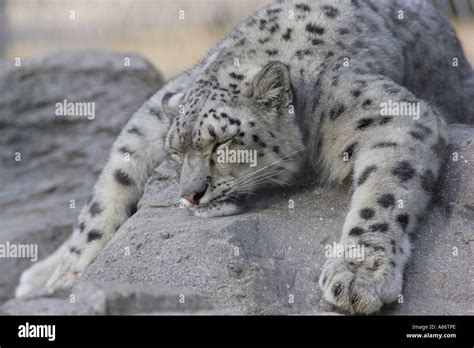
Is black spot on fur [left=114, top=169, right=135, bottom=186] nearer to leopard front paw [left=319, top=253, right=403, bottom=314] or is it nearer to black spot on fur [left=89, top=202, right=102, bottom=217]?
black spot on fur [left=89, top=202, right=102, bottom=217]

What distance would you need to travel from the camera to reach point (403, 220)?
176 inches

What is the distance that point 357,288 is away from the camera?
13.2 feet

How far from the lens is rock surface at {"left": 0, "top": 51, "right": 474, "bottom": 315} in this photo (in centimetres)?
414

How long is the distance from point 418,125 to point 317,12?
100 centimetres

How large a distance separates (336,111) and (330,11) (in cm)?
74

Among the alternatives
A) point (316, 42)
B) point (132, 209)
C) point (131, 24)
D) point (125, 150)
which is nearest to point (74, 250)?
point (132, 209)

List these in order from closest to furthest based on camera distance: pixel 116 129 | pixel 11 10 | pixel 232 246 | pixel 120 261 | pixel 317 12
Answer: pixel 232 246 < pixel 120 261 < pixel 317 12 < pixel 116 129 < pixel 11 10

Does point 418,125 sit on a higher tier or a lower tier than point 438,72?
lower

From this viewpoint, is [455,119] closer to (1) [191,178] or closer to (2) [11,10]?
(1) [191,178]

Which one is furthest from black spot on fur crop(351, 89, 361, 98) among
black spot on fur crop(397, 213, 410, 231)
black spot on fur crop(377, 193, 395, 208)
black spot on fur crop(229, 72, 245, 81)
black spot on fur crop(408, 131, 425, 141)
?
black spot on fur crop(397, 213, 410, 231)

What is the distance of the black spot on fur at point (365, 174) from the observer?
4664 millimetres

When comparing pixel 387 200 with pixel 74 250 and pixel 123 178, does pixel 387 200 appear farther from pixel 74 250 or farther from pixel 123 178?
pixel 74 250

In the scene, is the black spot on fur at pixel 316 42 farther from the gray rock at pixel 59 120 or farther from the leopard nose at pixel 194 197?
the gray rock at pixel 59 120

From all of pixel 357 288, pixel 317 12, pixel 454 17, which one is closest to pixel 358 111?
pixel 317 12
